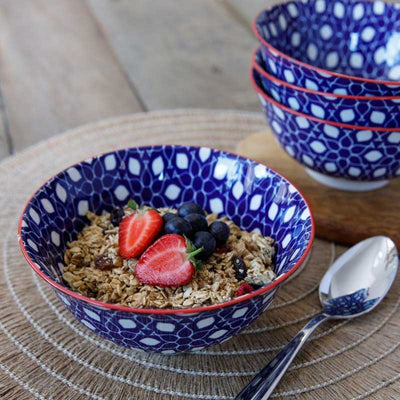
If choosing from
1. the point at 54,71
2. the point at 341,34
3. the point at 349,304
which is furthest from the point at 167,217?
the point at 54,71

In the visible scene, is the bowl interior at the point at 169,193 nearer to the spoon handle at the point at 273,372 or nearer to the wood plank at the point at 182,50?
the spoon handle at the point at 273,372

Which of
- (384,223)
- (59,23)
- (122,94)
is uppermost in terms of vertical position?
(59,23)

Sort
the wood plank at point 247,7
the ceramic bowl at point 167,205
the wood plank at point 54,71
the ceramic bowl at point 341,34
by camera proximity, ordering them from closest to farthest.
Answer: the ceramic bowl at point 167,205 < the ceramic bowl at point 341,34 < the wood plank at point 54,71 < the wood plank at point 247,7

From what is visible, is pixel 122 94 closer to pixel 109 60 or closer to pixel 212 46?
pixel 109 60

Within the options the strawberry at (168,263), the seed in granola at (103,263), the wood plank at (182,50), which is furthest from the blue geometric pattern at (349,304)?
the wood plank at (182,50)

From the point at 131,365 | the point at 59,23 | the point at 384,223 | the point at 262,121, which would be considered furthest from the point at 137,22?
the point at 131,365

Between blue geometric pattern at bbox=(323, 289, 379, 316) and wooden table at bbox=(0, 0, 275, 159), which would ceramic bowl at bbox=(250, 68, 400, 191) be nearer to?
blue geometric pattern at bbox=(323, 289, 379, 316)
